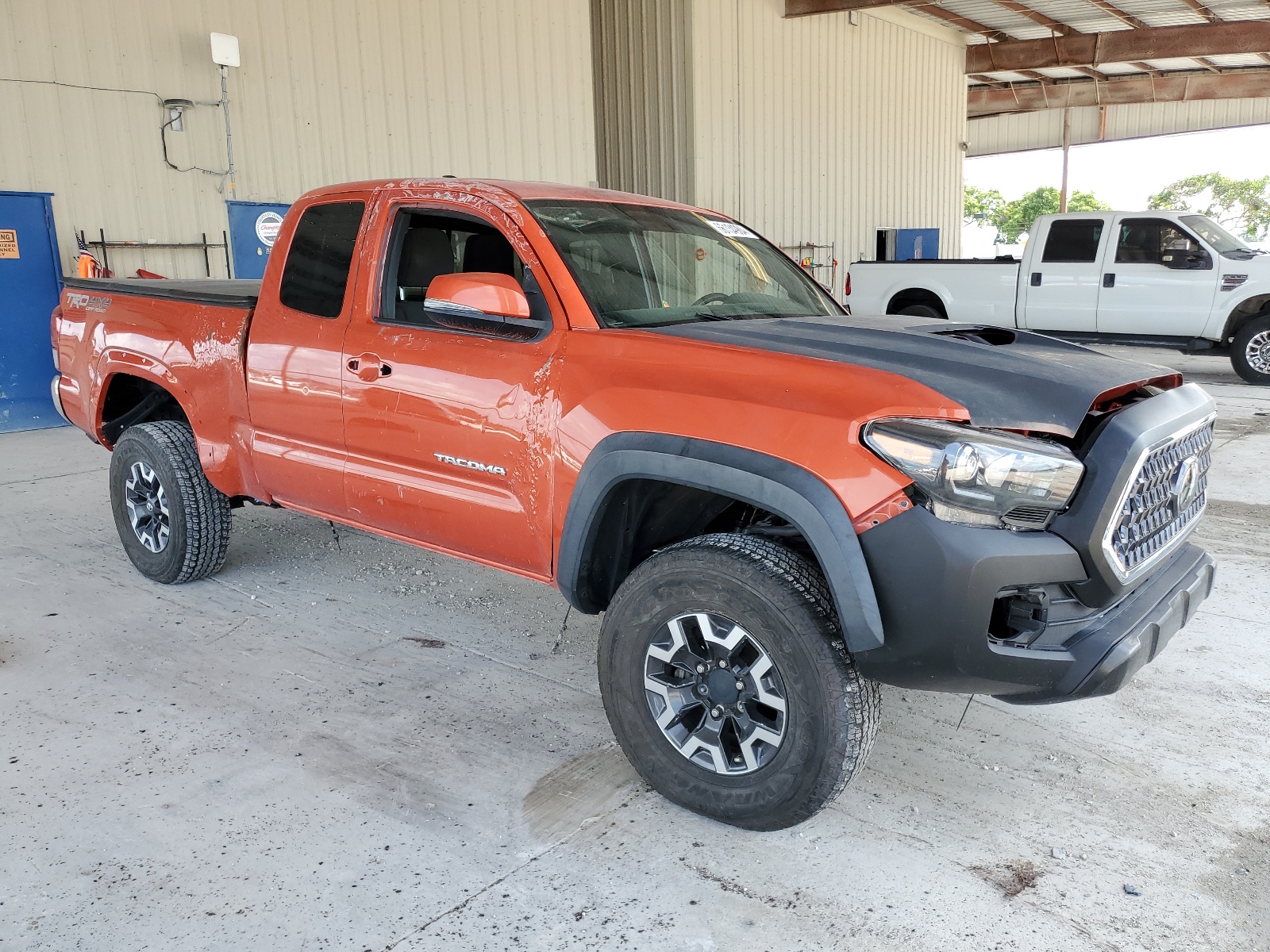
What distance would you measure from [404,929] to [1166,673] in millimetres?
2986

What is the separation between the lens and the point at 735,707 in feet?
8.71

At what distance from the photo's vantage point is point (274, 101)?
10.6 metres

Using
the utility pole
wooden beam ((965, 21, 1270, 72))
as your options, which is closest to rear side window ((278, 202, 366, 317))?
wooden beam ((965, 21, 1270, 72))

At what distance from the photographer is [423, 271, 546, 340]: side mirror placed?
9.78 ft

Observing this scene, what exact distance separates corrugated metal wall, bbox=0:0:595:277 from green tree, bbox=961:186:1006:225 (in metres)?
52.6

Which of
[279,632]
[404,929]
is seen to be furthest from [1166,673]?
[279,632]

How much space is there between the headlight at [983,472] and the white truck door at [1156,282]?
10693mm

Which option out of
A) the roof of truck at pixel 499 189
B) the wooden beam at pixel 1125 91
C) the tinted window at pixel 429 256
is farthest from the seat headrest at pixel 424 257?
the wooden beam at pixel 1125 91

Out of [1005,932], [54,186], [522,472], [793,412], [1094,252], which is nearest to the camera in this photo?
[1005,932]

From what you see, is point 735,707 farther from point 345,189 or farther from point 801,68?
point 801,68

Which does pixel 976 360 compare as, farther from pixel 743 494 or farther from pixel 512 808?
pixel 512 808

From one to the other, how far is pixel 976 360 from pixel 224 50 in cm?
968

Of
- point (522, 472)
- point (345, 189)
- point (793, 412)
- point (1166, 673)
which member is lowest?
point (1166, 673)

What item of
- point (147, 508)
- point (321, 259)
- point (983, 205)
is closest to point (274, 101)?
point (147, 508)
